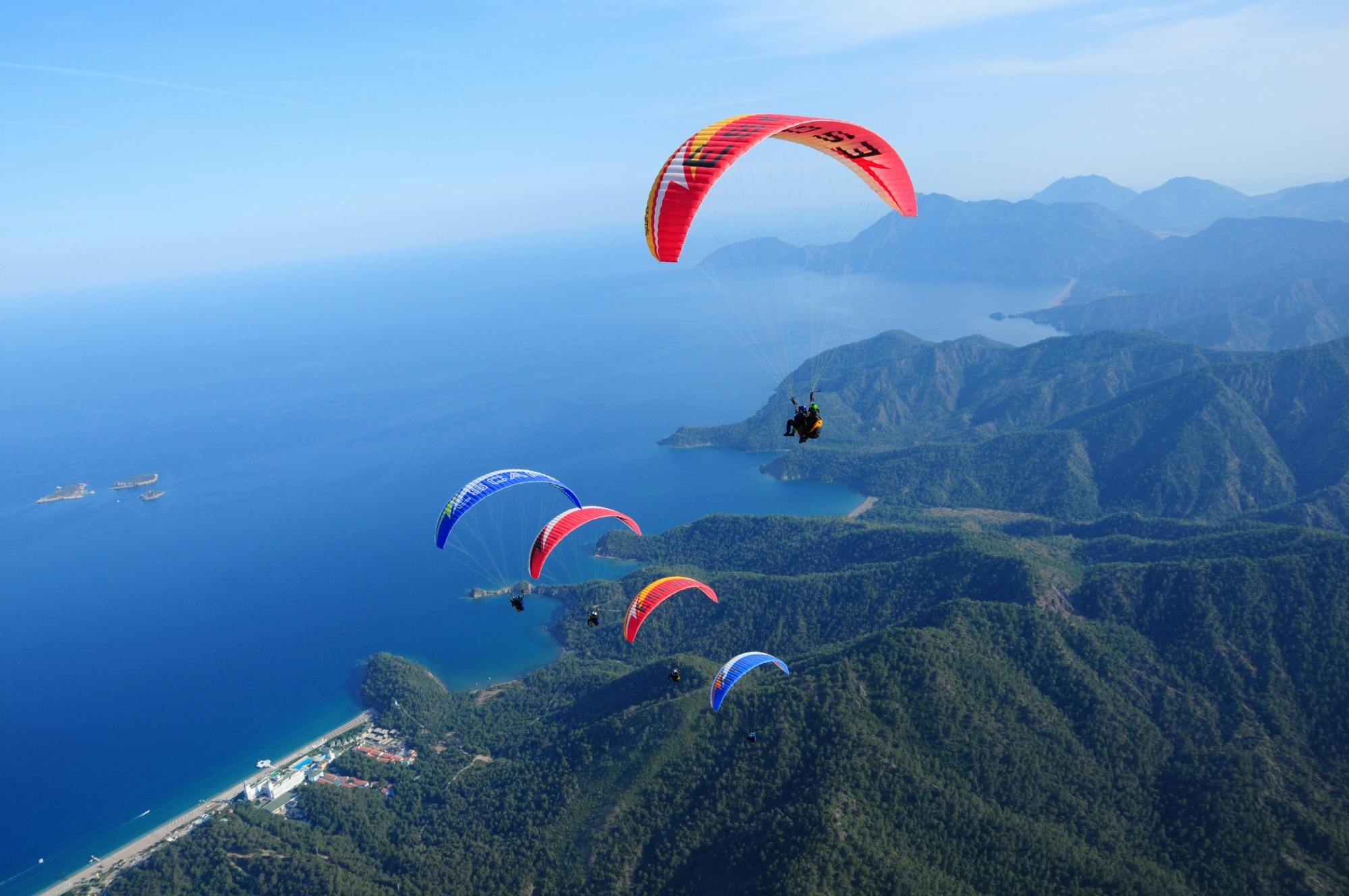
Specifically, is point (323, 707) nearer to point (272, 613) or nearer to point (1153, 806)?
point (272, 613)

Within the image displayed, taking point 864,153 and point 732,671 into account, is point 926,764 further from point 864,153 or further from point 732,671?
point 864,153

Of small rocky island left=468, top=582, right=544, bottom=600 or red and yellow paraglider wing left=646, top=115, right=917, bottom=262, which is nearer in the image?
red and yellow paraglider wing left=646, top=115, right=917, bottom=262

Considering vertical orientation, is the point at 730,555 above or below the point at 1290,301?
below

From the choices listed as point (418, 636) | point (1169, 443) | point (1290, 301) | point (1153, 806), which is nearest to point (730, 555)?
point (418, 636)

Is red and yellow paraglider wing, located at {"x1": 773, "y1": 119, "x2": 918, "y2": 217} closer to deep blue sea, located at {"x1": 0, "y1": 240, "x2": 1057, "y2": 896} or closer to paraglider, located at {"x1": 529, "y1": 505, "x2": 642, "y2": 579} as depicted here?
paraglider, located at {"x1": 529, "y1": 505, "x2": 642, "y2": 579}

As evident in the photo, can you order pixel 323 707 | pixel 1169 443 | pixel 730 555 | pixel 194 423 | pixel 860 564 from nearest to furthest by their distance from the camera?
pixel 323 707, pixel 860 564, pixel 730 555, pixel 1169 443, pixel 194 423

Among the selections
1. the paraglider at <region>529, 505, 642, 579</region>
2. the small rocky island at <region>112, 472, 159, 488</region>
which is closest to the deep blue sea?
the small rocky island at <region>112, 472, 159, 488</region>

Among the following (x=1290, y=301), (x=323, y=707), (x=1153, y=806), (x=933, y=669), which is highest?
(x=1290, y=301)
